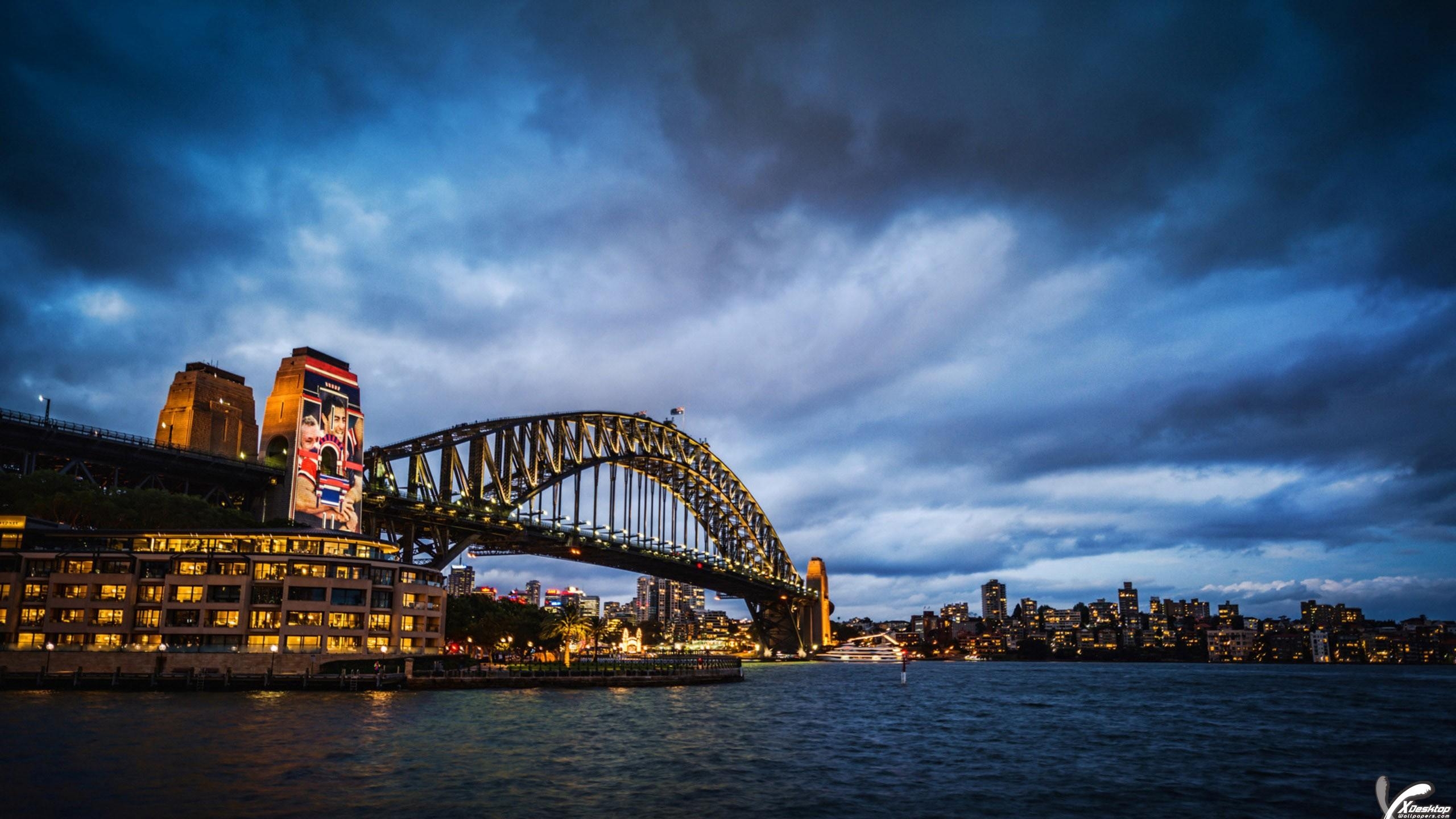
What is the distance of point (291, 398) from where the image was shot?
308 feet

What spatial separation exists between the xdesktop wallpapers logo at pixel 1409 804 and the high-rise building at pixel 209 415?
370 feet

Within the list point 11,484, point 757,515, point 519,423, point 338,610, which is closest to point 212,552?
point 338,610

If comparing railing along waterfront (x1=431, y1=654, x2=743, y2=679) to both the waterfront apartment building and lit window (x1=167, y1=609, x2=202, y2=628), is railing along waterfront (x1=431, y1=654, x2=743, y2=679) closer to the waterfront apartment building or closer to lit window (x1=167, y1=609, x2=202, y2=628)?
the waterfront apartment building

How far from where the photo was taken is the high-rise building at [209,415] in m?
114

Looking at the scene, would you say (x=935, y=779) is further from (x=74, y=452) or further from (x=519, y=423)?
(x=519, y=423)

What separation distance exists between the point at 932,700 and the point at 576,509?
5757 cm

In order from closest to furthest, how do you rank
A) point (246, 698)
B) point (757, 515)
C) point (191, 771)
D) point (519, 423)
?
point (191, 771) < point (246, 698) < point (519, 423) < point (757, 515)

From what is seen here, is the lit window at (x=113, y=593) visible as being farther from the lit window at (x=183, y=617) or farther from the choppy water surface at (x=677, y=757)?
the choppy water surface at (x=677, y=757)

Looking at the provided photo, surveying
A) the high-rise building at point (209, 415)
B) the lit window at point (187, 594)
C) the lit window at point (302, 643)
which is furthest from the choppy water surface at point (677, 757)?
the high-rise building at point (209, 415)

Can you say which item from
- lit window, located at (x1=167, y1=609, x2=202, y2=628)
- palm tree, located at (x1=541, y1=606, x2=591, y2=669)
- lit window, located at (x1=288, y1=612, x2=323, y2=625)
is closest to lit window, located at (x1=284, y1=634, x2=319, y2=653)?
lit window, located at (x1=288, y1=612, x2=323, y2=625)

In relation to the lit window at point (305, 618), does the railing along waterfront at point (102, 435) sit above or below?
above

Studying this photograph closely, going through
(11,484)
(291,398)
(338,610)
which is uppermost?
(291,398)

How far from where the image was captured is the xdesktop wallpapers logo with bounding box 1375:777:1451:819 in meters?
30.2

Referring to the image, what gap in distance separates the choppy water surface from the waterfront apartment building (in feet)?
39.6
